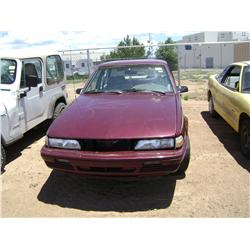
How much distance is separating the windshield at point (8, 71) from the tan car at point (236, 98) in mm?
3848

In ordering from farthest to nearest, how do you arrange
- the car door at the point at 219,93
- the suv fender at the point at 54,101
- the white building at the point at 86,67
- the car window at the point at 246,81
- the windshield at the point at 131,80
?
the white building at the point at 86,67
the suv fender at the point at 54,101
the car door at the point at 219,93
the car window at the point at 246,81
the windshield at the point at 131,80

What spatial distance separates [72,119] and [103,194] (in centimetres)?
103

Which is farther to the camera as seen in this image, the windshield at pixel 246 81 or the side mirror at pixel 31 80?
the side mirror at pixel 31 80

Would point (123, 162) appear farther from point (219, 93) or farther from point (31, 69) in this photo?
point (219, 93)

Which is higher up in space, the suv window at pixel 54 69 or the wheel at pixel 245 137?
the suv window at pixel 54 69

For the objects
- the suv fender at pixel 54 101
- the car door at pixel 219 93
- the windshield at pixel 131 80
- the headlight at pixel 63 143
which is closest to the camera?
the headlight at pixel 63 143

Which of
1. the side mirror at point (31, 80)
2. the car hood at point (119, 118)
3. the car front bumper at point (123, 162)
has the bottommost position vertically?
the car front bumper at point (123, 162)

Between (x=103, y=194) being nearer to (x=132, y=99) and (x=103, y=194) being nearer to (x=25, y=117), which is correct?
(x=132, y=99)

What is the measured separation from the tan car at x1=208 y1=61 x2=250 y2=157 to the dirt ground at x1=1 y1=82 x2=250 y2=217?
42cm

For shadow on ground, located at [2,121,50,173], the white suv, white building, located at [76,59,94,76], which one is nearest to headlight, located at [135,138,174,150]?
the white suv

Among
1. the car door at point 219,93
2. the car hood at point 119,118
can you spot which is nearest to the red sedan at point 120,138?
the car hood at point 119,118

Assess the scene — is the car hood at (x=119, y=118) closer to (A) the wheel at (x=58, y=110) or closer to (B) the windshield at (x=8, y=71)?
(B) the windshield at (x=8, y=71)

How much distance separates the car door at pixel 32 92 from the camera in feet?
20.5

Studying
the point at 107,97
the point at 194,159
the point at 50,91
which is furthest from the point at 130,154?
the point at 50,91
